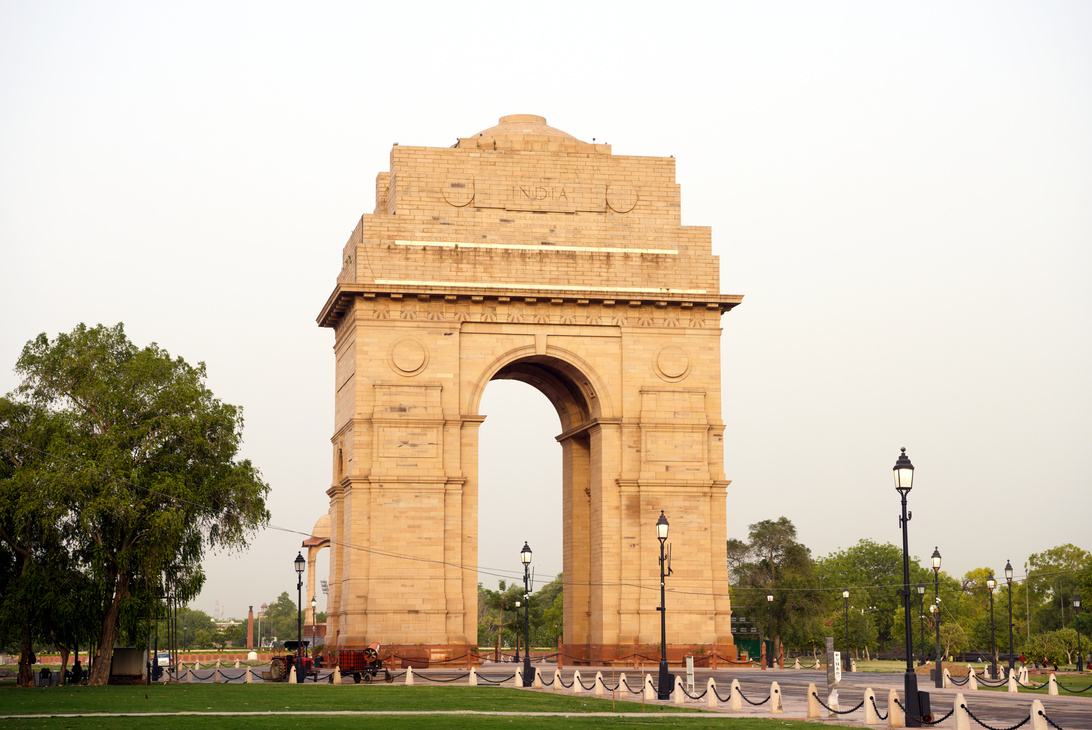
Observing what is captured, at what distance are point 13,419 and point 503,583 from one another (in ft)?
289

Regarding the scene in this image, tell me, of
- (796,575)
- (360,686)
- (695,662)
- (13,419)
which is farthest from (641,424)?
(796,575)

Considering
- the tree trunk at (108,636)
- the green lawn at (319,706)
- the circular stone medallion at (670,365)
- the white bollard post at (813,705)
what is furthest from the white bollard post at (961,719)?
the circular stone medallion at (670,365)

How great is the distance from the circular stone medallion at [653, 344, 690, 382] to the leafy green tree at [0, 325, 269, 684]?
47.3ft

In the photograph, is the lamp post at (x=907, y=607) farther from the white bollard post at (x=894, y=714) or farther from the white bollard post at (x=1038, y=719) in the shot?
the white bollard post at (x=1038, y=719)

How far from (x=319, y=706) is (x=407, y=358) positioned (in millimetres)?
19265

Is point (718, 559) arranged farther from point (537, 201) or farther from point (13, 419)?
point (13, 419)

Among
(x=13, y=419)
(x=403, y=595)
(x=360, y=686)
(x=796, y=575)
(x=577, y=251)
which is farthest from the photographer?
(x=796, y=575)

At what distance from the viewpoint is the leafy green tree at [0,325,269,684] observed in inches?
1369

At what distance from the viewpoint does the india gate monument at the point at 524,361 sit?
1679 inches

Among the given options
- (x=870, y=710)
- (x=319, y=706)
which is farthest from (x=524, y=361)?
(x=870, y=710)

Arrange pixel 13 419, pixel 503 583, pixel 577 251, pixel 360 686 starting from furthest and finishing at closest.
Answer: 1. pixel 503 583
2. pixel 577 251
3. pixel 13 419
4. pixel 360 686

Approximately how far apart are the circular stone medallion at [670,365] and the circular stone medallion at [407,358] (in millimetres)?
8168

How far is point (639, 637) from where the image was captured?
140 ft

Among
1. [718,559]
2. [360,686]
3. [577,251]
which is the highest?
[577,251]
